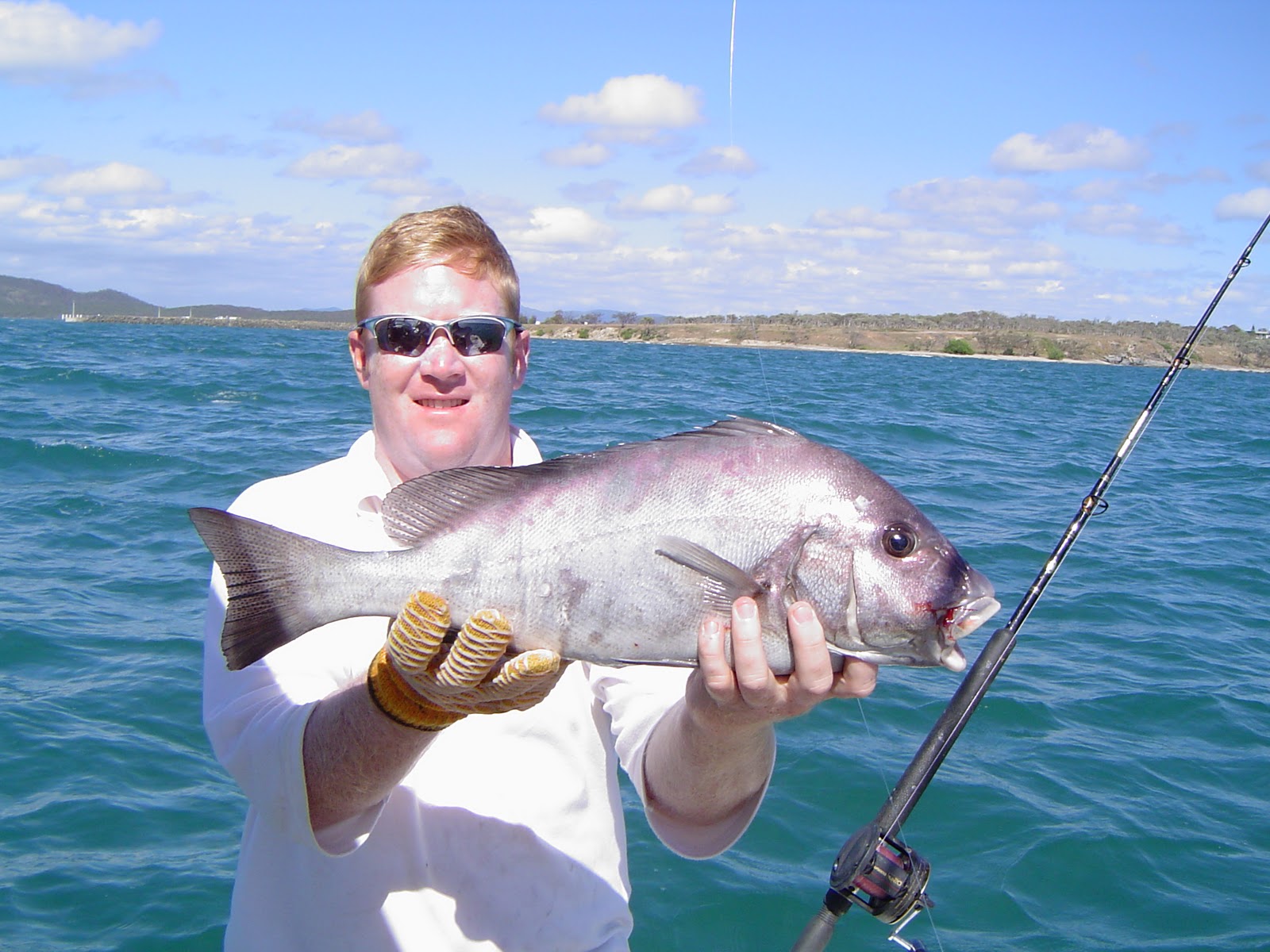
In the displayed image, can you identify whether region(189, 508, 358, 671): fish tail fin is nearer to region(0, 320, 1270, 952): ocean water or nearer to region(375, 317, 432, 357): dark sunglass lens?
region(375, 317, 432, 357): dark sunglass lens

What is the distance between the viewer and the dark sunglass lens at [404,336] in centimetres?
283

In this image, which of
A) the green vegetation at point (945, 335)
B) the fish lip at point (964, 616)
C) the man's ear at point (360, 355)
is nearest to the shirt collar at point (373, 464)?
the man's ear at point (360, 355)

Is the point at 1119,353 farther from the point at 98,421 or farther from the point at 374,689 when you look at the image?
the point at 374,689

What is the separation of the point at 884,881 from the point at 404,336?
2121mm

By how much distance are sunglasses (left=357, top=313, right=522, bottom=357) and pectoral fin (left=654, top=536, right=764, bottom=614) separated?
1.02 m

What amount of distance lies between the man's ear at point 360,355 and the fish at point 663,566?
0.89 m

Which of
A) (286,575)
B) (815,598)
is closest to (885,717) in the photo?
(815,598)

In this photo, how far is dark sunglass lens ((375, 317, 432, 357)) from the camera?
283 cm

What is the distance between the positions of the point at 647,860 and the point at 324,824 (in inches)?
134

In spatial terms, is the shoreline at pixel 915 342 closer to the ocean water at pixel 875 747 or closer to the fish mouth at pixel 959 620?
the ocean water at pixel 875 747

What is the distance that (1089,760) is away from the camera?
6457 millimetres

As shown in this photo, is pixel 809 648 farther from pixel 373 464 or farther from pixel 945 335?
pixel 945 335

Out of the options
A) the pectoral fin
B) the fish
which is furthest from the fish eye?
the pectoral fin

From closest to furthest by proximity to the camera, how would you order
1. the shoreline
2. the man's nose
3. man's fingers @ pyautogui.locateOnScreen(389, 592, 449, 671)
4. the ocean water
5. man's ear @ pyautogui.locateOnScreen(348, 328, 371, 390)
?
man's fingers @ pyautogui.locateOnScreen(389, 592, 449, 671)
the man's nose
man's ear @ pyautogui.locateOnScreen(348, 328, 371, 390)
the ocean water
the shoreline
